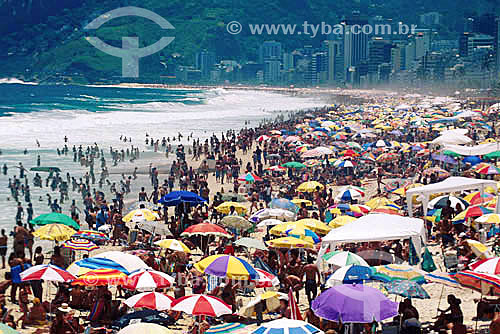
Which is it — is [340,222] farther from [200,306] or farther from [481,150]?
[481,150]

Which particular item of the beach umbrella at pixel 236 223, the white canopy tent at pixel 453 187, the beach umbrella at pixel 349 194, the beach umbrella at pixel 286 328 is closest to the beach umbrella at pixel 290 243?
the beach umbrella at pixel 236 223

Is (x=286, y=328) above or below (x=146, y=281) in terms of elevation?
above

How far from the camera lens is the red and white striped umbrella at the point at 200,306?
30.5ft

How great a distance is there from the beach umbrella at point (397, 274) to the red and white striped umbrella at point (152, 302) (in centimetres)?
323

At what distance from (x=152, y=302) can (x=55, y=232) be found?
209 inches

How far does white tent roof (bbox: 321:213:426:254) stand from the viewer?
39.6 feet

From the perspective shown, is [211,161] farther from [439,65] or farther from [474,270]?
[439,65]

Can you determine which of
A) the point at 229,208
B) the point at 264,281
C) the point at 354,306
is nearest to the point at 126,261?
the point at 264,281

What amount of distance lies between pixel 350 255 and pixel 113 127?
55364mm

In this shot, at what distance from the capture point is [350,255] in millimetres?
11180

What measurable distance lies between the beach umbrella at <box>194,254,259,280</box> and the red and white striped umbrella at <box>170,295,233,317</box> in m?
1.18

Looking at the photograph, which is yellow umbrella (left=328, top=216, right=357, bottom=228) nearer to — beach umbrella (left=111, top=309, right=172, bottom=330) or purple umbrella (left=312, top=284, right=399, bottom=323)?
beach umbrella (left=111, top=309, right=172, bottom=330)

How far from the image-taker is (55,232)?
46.9ft

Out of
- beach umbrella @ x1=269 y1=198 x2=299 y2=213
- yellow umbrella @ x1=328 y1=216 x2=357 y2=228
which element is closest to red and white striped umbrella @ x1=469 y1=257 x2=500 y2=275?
yellow umbrella @ x1=328 y1=216 x2=357 y2=228
